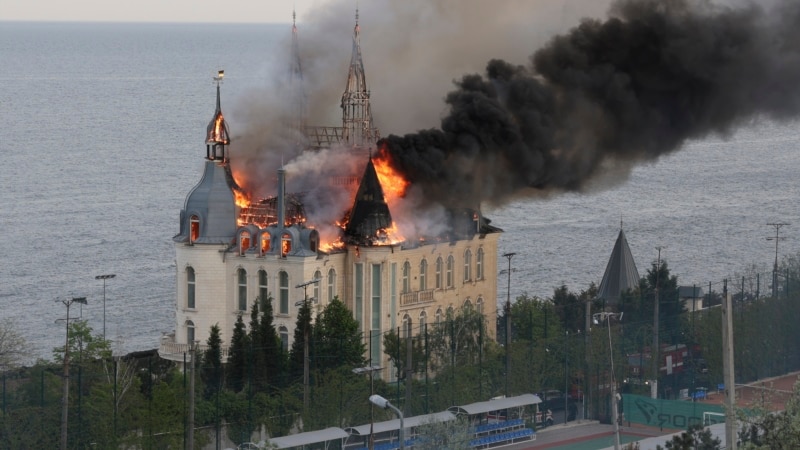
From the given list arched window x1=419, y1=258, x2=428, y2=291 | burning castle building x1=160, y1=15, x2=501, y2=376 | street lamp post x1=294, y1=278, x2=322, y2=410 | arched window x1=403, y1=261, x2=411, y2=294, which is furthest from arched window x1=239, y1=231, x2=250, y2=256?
arched window x1=419, y1=258, x2=428, y2=291

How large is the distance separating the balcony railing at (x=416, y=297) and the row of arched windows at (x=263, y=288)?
2.79 meters

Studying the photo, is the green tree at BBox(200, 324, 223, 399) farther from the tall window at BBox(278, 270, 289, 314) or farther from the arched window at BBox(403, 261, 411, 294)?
the arched window at BBox(403, 261, 411, 294)

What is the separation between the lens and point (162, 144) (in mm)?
195250

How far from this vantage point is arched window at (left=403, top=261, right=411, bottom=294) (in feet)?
268

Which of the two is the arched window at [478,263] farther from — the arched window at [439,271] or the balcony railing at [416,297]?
the balcony railing at [416,297]

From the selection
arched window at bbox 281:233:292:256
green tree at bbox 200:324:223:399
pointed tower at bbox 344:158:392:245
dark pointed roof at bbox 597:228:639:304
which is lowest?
green tree at bbox 200:324:223:399

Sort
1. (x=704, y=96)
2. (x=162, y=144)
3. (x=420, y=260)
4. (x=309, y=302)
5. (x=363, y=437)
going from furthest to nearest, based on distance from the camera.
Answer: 1. (x=162, y=144)
2. (x=704, y=96)
3. (x=420, y=260)
4. (x=309, y=302)
5. (x=363, y=437)

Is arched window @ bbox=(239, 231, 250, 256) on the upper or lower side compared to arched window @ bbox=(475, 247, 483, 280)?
upper

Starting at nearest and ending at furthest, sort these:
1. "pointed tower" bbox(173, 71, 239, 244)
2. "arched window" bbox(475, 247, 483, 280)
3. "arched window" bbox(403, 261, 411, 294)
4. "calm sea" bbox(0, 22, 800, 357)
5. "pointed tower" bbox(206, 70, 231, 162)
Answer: "pointed tower" bbox(173, 71, 239, 244) < "arched window" bbox(403, 261, 411, 294) < "pointed tower" bbox(206, 70, 231, 162) < "arched window" bbox(475, 247, 483, 280) < "calm sea" bbox(0, 22, 800, 357)

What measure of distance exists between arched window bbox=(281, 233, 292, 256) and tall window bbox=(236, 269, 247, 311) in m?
2.06

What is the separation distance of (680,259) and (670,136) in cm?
3816

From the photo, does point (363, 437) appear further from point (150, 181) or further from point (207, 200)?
point (150, 181)

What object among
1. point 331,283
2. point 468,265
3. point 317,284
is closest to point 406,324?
point 331,283

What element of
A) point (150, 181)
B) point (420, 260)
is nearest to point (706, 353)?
point (420, 260)
